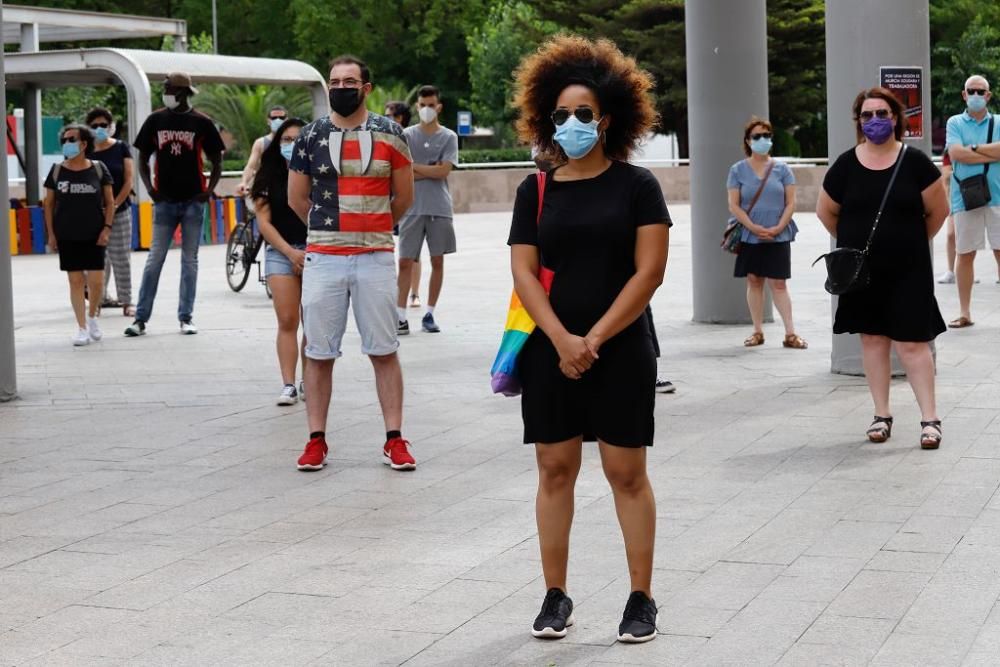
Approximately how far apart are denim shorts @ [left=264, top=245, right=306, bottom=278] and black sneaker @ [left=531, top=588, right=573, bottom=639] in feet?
14.2

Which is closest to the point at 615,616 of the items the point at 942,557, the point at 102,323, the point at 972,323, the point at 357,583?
the point at 357,583

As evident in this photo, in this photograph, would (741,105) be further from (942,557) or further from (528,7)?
(528,7)

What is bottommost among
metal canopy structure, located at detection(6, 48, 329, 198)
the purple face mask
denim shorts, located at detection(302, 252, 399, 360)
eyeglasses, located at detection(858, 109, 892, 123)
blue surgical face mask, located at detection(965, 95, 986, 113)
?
denim shorts, located at detection(302, 252, 399, 360)

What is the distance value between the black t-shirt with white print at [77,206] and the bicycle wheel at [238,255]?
417cm

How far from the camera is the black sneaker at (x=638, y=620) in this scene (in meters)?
5.15

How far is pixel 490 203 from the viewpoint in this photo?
3531 centimetres

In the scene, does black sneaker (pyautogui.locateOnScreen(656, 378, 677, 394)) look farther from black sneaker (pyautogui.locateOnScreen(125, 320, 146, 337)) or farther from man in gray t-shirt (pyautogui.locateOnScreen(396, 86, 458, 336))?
black sneaker (pyautogui.locateOnScreen(125, 320, 146, 337))

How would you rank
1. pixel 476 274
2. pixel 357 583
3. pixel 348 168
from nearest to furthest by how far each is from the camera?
pixel 357 583, pixel 348 168, pixel 476 274

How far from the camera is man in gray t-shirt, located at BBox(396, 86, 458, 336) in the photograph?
13711 millimetres

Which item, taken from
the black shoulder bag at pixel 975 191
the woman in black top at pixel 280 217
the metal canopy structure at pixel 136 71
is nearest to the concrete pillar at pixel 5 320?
the woman in black top at pixel 280 217

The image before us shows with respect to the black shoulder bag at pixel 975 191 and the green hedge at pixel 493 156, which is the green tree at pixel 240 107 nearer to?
the green hedge at pixel 493 156

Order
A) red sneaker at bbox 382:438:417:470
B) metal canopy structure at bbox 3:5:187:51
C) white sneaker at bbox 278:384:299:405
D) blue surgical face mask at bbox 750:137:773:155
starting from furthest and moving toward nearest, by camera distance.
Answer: metal canopy structure at bbox 3:5:187:51, blue surgical face mask at bbox 750:137:773:155, white sneaker at bbox 278:384:299:405, red sneaker at bbox 382:438:417:470

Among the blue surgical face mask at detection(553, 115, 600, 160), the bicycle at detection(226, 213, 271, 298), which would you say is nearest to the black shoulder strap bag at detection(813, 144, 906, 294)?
the blue surgical face mask at detection(553, 115, 600, 160)

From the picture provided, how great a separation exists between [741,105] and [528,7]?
1618 inches
